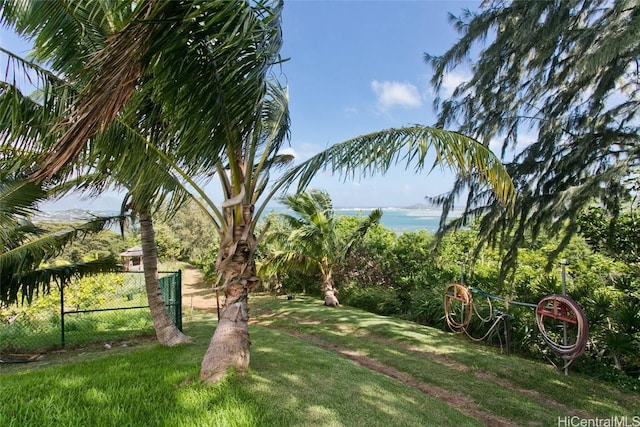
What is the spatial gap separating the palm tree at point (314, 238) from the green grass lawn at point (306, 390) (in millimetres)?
5332

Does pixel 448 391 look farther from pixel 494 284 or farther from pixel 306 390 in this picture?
pixel 494 284

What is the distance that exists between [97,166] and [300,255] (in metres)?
9.40

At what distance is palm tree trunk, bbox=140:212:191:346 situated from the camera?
19.2 ft

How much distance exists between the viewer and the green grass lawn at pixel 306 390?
2910 millimetres

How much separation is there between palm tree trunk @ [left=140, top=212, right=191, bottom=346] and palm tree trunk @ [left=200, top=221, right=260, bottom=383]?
2325mm

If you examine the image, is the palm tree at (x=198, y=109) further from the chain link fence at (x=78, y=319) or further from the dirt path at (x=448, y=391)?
the chain link fence at (x=78, y=319)

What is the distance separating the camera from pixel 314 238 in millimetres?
12023

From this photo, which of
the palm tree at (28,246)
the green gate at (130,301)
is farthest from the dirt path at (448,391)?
the palm tree at (28,246)

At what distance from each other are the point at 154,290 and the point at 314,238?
21.8ft

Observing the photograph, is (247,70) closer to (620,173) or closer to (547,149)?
(620,173)

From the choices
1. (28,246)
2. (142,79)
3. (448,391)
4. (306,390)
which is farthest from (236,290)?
(28,246)

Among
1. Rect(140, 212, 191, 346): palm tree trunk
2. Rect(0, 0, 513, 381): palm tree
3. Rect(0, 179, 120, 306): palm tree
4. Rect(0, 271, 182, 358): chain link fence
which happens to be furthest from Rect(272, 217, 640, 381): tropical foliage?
Rect(0, 179, 120, 306): palm tree

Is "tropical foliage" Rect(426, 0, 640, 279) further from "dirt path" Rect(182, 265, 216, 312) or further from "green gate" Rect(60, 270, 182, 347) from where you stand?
"dirt path" Rect(182, 265, 216, 312)

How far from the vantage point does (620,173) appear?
14.4ft
